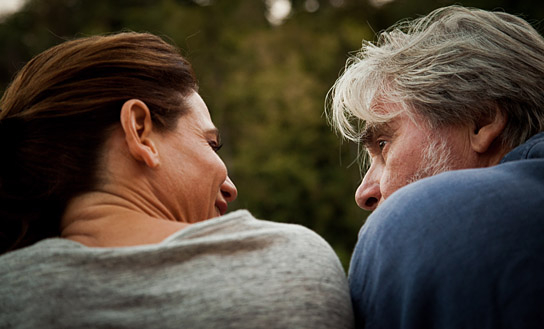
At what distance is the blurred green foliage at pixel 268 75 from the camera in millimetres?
28547

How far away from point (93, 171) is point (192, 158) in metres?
0.29

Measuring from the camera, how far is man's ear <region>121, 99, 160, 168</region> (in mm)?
1551

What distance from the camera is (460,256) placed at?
1.29 metres

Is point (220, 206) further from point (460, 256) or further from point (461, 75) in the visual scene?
point (461, 75)

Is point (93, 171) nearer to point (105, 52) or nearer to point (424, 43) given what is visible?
point (105, 52)

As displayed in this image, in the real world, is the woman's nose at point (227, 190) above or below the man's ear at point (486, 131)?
below

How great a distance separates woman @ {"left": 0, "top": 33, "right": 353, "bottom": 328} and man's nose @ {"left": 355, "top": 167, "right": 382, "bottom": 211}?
28.3 inches

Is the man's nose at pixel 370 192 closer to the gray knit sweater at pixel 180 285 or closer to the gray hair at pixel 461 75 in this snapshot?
the gray hair at pixel 461 75

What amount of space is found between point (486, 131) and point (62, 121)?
1.42 meters

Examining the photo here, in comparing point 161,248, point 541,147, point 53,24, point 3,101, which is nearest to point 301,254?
point 161,248

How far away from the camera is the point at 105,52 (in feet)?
5.37

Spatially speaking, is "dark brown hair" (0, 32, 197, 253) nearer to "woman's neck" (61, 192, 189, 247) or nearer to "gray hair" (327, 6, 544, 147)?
"woman's neck" (61, 192, 189, 247)

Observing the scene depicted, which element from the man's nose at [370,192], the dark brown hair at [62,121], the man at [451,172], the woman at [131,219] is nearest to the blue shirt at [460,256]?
the man at [451,172]

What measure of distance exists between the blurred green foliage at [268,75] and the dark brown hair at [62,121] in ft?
83.6
